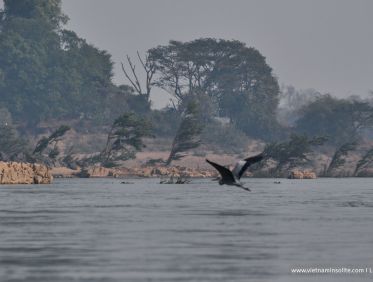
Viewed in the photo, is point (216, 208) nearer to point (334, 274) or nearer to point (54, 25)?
point (334, 274)

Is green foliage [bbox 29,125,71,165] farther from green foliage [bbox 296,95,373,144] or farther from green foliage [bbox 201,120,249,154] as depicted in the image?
green foliage [bbox 296,95,373,144]

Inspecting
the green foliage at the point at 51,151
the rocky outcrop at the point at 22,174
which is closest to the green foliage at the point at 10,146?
the green foliage at the point at 51,151

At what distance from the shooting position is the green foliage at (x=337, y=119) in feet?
547

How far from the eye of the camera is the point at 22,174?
8806 cm

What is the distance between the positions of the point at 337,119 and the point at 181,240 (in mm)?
136684

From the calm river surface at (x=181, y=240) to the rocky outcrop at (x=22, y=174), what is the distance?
30.2 metres

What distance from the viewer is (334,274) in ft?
86.7

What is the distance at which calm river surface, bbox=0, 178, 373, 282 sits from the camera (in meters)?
27.1

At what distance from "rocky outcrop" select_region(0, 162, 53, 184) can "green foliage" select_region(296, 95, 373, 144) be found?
270 feet

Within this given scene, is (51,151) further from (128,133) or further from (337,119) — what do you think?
(337,119)

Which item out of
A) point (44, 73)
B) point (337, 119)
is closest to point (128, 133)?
point (44, 73)

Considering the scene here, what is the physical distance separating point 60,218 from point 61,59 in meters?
129

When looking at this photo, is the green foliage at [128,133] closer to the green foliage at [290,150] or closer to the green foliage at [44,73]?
the green foliage at [290,150]

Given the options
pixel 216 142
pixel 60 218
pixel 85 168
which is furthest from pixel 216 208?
pixel 216 142
